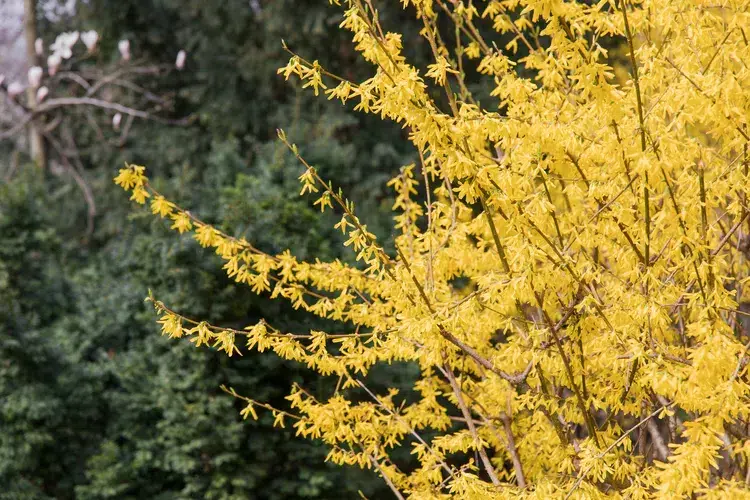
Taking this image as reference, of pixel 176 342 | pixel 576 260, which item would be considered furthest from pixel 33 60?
pixel 576 260

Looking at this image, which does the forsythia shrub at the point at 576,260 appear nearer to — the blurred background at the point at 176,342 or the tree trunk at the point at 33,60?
the blurred background at the point at 176,342

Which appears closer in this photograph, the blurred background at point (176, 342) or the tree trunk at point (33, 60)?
the blurred background at point (176, 342)

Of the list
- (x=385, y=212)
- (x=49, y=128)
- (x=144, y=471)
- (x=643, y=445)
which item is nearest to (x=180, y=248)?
(x=144, y=471)

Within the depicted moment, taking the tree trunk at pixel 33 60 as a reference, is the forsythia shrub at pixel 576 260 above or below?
above

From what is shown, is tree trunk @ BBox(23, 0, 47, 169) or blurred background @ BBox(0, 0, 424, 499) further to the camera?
tree trunk @ BBox(23, 0, 47, 169)

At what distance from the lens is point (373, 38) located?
2.58 metres

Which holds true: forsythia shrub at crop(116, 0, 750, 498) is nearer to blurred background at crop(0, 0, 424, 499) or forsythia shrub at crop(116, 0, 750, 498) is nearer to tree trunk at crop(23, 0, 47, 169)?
blurred background at crop(0, 0, 424, 499)

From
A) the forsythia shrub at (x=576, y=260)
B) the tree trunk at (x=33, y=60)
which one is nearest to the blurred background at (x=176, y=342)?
the tree trunk at (x=33, y=60)

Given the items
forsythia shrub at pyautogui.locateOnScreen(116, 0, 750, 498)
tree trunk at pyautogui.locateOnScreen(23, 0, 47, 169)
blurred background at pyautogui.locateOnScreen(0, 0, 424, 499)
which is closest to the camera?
forsythia shrub at pyautogui.locateOnScreen(116, 0, 750, 498)

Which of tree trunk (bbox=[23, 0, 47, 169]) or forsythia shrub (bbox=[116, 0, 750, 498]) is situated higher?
forsythia shrub (bbox=[116, 0, 750, 498])

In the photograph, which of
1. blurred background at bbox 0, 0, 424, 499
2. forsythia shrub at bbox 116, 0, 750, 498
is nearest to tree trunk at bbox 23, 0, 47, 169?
blurred background at bbox 0, 0, 424, 499

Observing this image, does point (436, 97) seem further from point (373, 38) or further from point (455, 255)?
point (373, 38)

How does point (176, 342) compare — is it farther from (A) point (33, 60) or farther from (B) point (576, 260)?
(A) point (33, 60)

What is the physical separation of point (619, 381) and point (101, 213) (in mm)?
9237
